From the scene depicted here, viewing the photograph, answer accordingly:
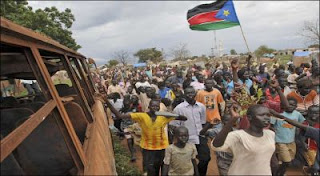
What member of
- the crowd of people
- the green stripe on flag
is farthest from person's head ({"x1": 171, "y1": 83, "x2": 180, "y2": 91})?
the green stripe on flag

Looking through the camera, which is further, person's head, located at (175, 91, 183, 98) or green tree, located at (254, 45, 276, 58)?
green tree, located at (254, 45, 276, 58)

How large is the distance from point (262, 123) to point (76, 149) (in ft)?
5.50

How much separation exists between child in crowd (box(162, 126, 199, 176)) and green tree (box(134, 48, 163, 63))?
53180mm

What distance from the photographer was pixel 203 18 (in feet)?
27.3

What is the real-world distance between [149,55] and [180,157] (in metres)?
57.0

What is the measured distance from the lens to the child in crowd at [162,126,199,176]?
12.3 ft

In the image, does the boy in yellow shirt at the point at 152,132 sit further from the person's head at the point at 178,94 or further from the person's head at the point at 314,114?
the person's head at the point at 178,94

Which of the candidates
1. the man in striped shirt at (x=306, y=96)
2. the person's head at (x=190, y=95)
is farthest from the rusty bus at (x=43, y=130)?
the man in striped shirt at (x=306, y=96)

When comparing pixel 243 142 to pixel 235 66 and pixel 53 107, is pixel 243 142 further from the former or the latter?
pixel 235 66

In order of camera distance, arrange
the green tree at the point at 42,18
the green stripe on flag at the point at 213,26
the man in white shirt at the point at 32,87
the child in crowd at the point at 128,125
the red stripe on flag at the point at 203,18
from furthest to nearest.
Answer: the green tree at the point at 42,18 < the red stripe on flag at the point at 203,18 < the green stripe on flag at the point at 213,26 < the man in white shirt at the point at 32,87 < the child in crowd at the point at 128,125

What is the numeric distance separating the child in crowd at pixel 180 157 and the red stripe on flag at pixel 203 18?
5.12 meters

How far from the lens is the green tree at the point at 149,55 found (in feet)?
194

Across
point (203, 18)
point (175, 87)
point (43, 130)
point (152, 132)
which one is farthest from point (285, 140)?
point (203, 18)

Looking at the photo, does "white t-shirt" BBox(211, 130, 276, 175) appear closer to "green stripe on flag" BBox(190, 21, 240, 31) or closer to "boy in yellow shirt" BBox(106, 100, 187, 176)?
"boy in yellow shirt" BBox(106, 100, 187, 176)
